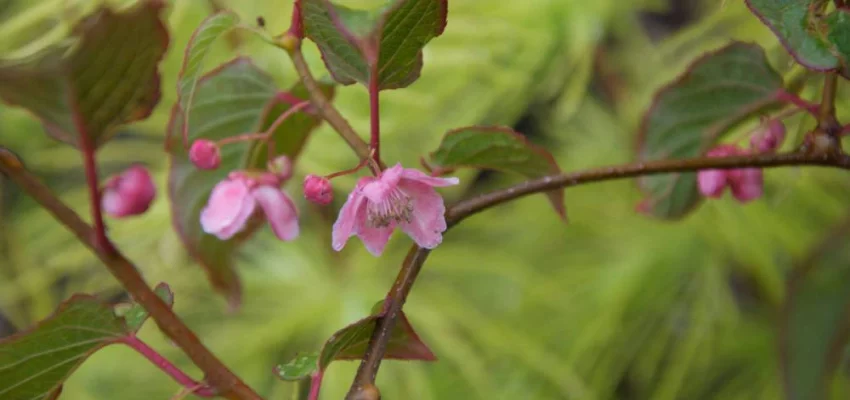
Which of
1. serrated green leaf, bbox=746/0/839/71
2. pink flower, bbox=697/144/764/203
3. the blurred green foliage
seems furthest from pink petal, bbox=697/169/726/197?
the blurred green foliage

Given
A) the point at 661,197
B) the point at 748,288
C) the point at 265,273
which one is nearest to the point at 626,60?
the point at 748,288

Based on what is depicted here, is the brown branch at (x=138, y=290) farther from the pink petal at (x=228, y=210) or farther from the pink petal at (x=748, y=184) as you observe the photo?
the pink petal at (x=748, y=184)

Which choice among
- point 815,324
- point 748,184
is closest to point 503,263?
point 815,324

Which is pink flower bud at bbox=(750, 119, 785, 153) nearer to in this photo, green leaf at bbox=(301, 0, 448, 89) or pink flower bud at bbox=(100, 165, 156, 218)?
green leaf at bbox=(301, 0, 448, 89)

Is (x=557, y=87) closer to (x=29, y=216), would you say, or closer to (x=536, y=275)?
(x=536, y=275)

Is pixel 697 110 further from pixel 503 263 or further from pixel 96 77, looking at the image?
pixel 503 263

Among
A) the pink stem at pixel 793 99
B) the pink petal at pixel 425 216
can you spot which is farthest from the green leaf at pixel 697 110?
the pink petal at pixel 425 216
